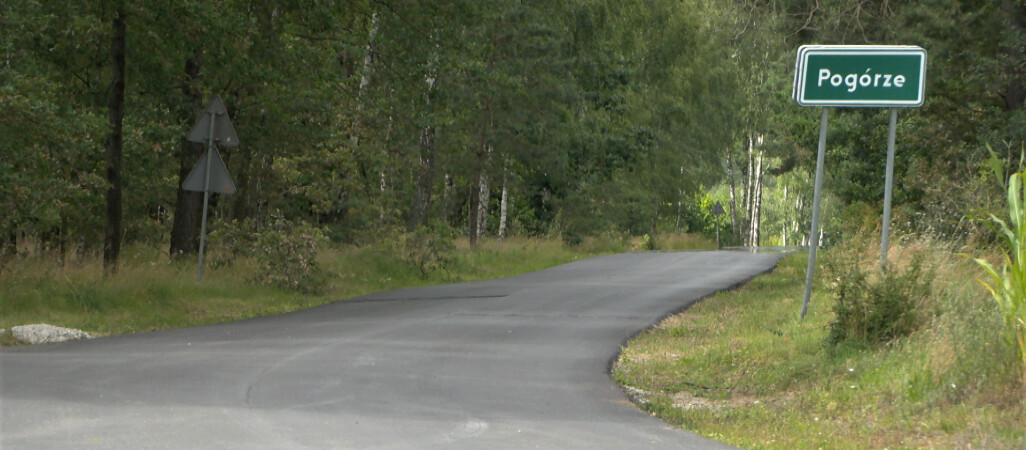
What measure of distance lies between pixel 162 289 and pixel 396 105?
8674mm

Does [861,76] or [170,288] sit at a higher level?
[861,76]

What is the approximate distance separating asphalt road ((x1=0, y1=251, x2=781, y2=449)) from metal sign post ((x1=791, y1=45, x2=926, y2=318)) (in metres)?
3.41

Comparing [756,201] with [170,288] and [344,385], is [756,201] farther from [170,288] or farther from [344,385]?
[344,385]

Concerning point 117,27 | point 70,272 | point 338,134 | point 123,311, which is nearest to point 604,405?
point 123,311

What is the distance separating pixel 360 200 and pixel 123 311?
1324 centimetres

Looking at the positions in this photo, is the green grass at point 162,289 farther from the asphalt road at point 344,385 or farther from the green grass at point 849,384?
the green grass at point 849,384

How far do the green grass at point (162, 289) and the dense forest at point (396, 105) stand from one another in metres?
→ 0.79

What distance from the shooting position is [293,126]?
22.9 meters

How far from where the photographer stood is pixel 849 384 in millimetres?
9430

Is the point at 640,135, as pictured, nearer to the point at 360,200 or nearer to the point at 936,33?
the point at 360,200

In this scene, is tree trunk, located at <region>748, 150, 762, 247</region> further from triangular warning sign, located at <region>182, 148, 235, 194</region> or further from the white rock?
the white rock

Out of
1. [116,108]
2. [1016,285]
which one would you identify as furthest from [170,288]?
[1016,285]

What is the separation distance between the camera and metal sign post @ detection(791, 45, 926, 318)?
1220cm

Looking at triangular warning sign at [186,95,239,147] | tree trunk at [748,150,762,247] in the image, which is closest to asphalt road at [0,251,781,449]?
triangular warning sign at [186,95,239,147]
